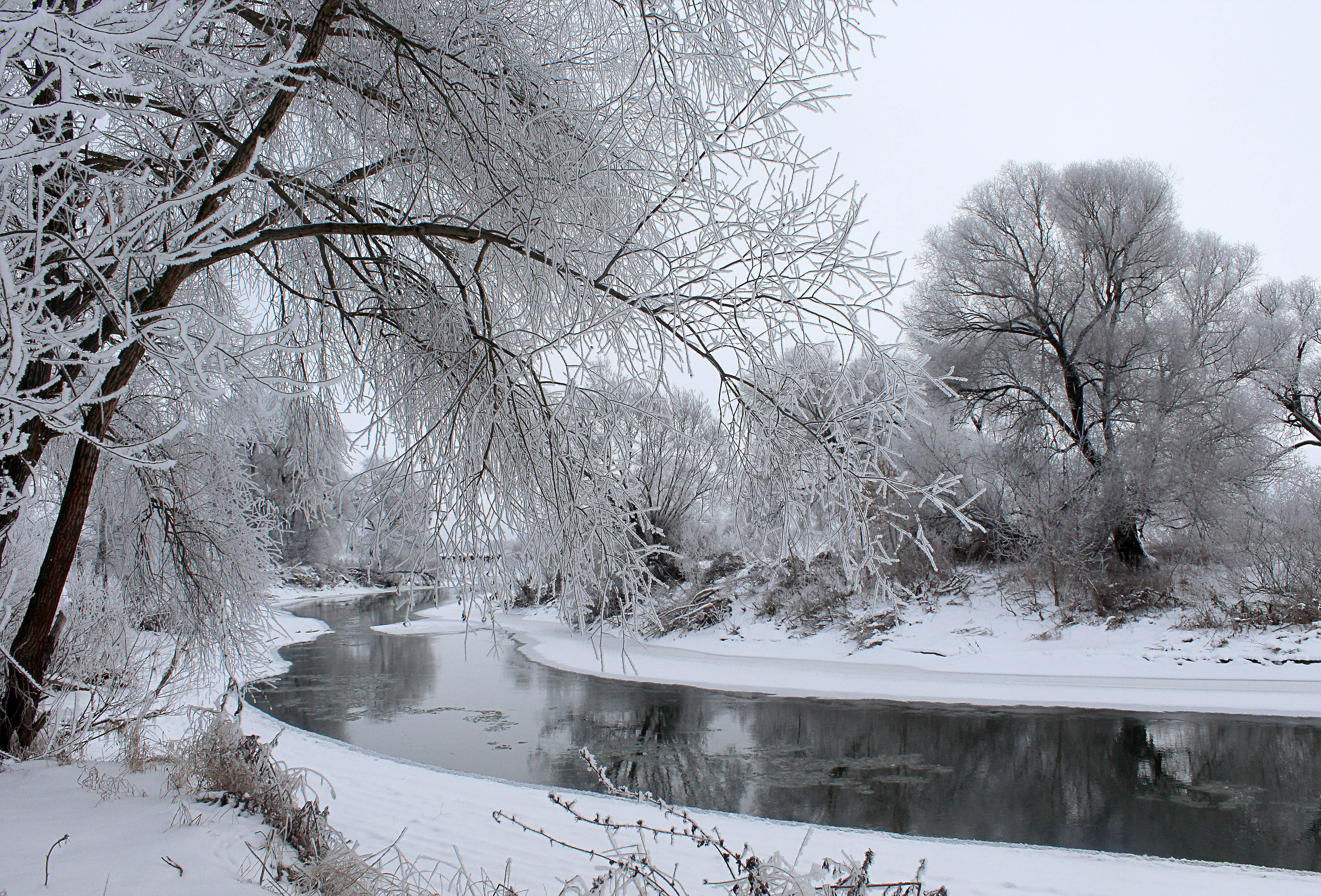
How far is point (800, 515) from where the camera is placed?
4.03 metres

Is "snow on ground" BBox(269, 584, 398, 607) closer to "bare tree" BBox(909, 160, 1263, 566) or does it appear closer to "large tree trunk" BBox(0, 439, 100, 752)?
"bare tree" BBox(909, 160, 1263, 566)

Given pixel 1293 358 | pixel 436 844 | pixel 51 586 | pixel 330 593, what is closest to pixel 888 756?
pixel 436 844

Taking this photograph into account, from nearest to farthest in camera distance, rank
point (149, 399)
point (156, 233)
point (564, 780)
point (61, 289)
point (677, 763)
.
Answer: point (61, 289) → point (156, 233) → point (149, 399) → point (564, 780) → point (677, 763)

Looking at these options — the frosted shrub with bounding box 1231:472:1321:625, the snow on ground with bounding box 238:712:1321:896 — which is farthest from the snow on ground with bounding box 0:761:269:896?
the frosted shrub with bounding box 1231:472:1321:625

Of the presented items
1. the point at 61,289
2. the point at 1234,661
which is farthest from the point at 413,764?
the point at 1234,661

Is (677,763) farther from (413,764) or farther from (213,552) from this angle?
(213,552)

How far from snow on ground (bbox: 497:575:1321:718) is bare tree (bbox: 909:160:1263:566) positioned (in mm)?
2938

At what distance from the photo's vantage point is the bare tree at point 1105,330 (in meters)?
16.7

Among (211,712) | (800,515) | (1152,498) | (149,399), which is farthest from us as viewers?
→ (1152,498)

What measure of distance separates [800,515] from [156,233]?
305 centimetres

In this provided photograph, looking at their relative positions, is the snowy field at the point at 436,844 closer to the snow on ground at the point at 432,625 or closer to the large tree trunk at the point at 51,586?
the large tree trunk at the point at 51,586

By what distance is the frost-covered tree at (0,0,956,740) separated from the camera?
3.45 m

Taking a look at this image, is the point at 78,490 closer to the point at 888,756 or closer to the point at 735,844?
the point at 735,844

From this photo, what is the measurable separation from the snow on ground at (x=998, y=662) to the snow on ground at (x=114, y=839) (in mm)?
5293
